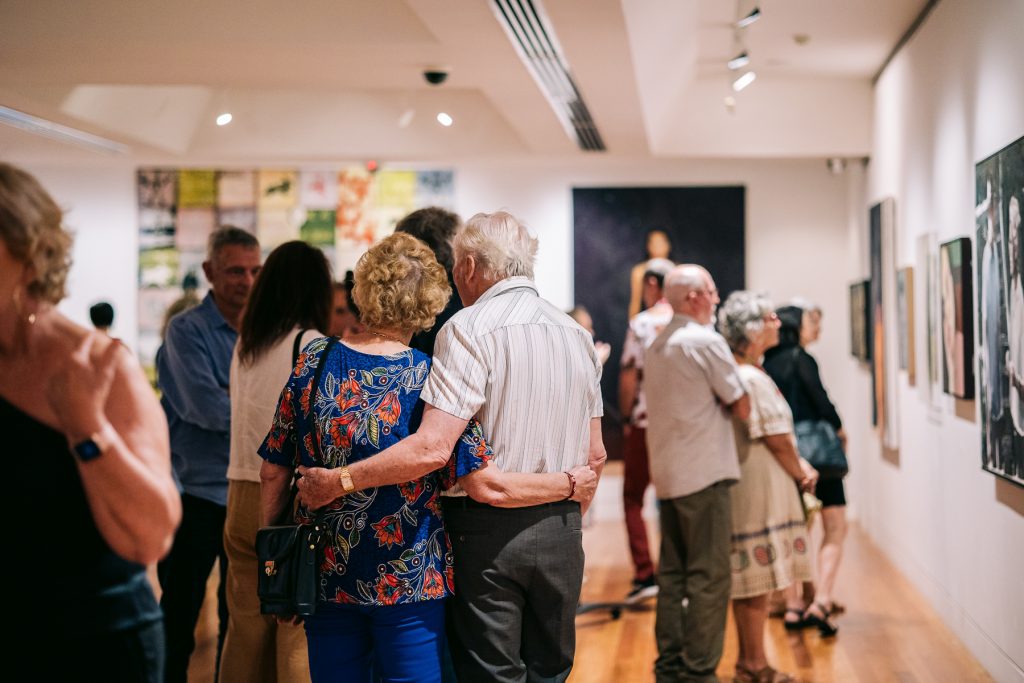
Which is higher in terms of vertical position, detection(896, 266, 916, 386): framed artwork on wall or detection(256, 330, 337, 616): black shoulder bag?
detection(896, 266, 916, 386): framed artwork on wall

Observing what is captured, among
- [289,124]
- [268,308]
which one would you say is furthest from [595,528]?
[268,308]

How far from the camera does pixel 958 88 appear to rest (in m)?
5.64

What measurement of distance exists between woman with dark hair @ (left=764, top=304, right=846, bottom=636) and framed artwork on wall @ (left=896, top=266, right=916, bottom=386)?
116 cm

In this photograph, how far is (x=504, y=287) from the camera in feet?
9.75

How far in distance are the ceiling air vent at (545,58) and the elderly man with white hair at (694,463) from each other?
4.37 ft

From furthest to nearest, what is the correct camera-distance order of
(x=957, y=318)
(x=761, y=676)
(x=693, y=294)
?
1. (x=957, y=318)
2. (x=761, y=676)
3. (x=693, y=294)

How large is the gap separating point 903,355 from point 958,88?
2.18 metres

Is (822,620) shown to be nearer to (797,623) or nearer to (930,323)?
(797,623)

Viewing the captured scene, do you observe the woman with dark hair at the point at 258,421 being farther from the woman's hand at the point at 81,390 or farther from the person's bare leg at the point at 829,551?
the person's bare leg at the point at 829,551

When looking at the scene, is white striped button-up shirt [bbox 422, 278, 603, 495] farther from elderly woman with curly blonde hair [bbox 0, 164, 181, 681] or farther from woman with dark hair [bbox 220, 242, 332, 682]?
elderly woman with curly blonde hair [bbox 0, 164, 181, 681]

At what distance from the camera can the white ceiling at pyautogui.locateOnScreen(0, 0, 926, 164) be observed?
5.11m

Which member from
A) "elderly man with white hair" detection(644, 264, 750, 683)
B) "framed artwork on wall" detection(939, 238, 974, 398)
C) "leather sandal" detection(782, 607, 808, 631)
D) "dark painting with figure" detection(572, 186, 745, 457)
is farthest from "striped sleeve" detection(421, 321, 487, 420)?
"dark painting with figure" detection(572, 186, 745, 457)

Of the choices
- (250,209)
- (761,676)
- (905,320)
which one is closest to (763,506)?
(761,676)

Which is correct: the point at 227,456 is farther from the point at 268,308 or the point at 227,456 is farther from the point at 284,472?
the point at 284,472
